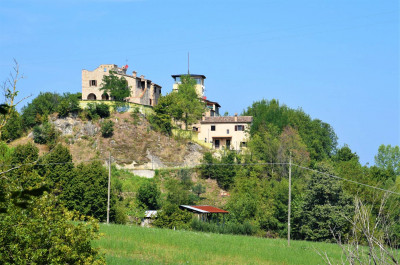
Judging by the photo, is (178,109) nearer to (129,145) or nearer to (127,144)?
(129,145)

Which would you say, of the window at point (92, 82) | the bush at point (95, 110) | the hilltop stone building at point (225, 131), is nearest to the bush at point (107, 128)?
the bush at point (95, 110)

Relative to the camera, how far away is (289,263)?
35.4 metres

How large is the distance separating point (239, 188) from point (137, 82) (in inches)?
1025

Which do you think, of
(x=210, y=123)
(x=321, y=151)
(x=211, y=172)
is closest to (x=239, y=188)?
(x=211, y=172)

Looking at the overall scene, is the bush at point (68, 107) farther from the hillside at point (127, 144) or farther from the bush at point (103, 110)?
the bush at point (103, 110)

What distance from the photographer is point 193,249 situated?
125ft

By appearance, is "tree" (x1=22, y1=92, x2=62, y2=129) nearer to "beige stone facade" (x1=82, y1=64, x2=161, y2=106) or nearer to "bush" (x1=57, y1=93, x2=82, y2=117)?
"bush" (x1=57, y1=93, x2=82, y2=117)

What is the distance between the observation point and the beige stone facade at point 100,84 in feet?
294

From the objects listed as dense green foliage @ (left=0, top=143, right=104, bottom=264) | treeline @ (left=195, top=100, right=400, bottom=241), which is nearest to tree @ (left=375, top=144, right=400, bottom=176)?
treeline @ (left=195, top=100, right=400, bottom=241)

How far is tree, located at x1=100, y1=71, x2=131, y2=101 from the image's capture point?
87938 millimetres

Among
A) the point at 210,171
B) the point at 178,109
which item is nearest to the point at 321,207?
the point at 210,171

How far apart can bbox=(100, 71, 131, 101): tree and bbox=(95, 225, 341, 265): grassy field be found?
47.1 metres

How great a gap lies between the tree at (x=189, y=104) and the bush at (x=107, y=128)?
10.8m

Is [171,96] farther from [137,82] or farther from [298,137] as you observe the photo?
[298,137]
